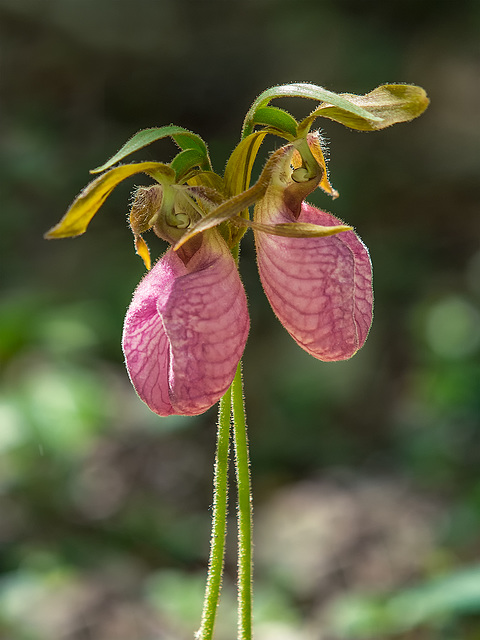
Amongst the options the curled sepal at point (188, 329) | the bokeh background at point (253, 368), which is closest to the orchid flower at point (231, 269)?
the curled sepal at point (188, 329)

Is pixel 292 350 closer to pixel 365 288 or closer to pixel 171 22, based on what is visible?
pixel 171 22

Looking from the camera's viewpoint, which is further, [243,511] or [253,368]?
[253,368]

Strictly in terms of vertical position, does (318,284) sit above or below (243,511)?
above

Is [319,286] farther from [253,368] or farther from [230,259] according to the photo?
[253,368]

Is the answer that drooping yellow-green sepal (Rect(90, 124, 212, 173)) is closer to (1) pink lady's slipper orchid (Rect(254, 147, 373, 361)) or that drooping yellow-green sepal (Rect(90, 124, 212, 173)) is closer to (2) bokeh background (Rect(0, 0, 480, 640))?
(1) pink lady's slipper orchid (Rect(254, 147, 373, 361))

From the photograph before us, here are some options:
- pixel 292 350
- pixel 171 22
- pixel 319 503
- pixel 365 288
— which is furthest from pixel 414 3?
pixel 365 288

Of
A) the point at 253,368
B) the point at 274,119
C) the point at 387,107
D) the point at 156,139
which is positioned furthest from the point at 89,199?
the point at 253,368

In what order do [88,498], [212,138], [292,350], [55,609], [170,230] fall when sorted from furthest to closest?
[212,138] < [292,350] < [88,498] < [55,609] < [170,230]

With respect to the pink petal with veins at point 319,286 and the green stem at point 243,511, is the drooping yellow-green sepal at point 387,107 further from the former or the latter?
the green stem at point 243,511
